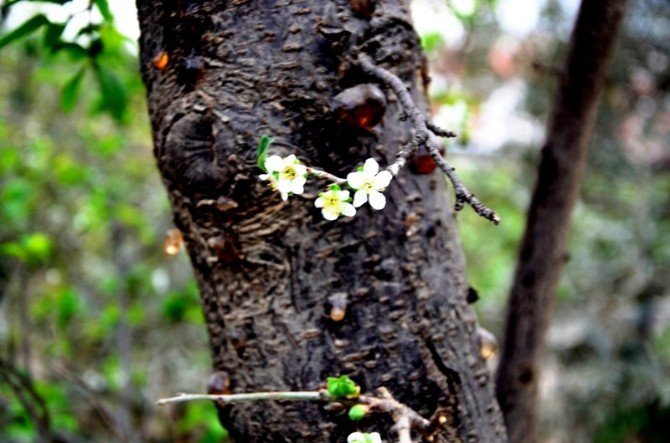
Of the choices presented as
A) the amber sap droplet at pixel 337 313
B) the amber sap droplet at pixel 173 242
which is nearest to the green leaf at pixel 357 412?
the amber sap droplet at pixel 337 313

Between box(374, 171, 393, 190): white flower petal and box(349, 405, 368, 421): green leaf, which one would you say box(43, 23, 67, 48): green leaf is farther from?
box(349, 405, 368, 421): green leaf

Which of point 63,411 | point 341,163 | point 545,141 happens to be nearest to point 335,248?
point 341,163

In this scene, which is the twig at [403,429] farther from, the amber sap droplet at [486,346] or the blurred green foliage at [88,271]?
the blurred green foliage at [88,271]

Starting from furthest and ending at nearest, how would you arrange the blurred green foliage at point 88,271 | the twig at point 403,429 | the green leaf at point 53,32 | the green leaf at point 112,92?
the blurred green foliage at point 88,271, the green leaf at point 112,92, the green leaf at point 53,32, the twig at point 403,429

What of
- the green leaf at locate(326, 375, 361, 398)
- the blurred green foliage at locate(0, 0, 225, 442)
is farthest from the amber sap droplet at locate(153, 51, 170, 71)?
the blurred green foliage at locate(0, 0, 225, 442)

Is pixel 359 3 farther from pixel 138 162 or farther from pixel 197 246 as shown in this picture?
pixel 138 162

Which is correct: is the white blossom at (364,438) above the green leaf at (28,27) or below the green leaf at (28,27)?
below
